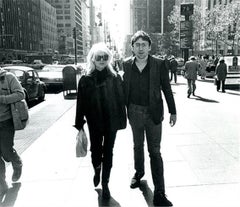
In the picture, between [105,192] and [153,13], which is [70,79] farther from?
[153,13]

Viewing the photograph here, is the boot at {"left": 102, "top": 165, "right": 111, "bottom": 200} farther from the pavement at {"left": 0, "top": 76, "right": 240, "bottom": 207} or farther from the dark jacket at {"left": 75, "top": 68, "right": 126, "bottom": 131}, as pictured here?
the dark jacket at {"left": 75, "top": 68, "right": 126, "bottom": 131}

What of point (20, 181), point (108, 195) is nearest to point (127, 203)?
point (108, 195)

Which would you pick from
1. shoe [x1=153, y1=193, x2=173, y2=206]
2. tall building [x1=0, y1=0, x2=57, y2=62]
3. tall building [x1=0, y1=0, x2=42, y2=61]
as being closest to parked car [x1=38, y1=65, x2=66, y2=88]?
shoe [x1=153, y1=193, x2=173, y2=206]

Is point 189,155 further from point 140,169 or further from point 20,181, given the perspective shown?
point 20,181

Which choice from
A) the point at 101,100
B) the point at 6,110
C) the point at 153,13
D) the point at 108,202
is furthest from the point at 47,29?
the point at 108,202

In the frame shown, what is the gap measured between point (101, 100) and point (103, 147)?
589mm

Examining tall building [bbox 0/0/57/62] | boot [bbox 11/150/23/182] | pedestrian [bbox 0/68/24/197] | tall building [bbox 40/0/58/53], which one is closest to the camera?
pedestrian [bbox 0/68/24/197]

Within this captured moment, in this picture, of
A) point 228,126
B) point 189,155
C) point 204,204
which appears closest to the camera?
point 204,204

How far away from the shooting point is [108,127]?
367cm

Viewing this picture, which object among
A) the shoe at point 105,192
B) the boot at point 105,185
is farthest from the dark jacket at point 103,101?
the shoe at point 105,192

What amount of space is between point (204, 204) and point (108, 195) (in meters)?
1.12

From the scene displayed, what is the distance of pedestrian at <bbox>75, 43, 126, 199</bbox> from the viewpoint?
3602 millimetres

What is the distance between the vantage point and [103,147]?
379cm

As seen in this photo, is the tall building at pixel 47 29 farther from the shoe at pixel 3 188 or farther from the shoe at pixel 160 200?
the shoe at pixel 160 200
